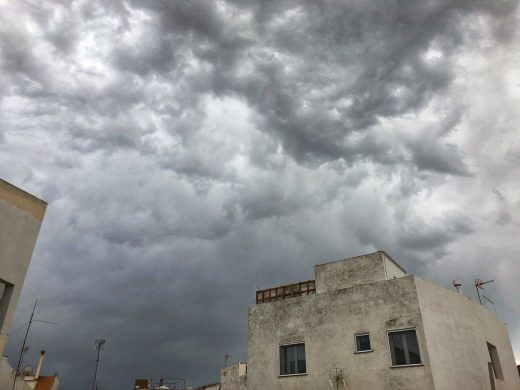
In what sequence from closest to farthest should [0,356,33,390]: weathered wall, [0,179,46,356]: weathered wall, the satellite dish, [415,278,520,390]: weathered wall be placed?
[0,179,46,356]: weathered wall, [415,278,520,390]: weathered wall, [0,356,33,390]: weathered wall, the satellite dish

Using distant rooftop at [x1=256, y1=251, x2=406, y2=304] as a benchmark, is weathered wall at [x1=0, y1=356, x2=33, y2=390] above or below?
below

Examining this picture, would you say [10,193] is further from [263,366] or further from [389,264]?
[389,264]

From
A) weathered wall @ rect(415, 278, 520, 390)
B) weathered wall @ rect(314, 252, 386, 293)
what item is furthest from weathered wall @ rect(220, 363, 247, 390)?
weathered wall @ rect(415, 278, 520, 390)

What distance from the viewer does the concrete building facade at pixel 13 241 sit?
612 inches

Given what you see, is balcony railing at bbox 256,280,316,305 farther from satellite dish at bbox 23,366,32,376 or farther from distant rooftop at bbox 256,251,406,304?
satellite dish at bbox 23,366,32,376

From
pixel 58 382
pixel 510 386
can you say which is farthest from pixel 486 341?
pixel 58 382

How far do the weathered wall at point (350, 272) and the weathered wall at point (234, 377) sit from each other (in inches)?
644

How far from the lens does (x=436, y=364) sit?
1977 centimetres

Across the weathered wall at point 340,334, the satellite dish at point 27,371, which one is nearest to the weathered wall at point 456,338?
the weathered wall at point 340,334

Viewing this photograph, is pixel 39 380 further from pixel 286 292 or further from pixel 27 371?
pixel 286 292

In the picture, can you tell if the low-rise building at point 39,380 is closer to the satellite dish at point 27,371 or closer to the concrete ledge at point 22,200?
the satellite dish at point 27,371

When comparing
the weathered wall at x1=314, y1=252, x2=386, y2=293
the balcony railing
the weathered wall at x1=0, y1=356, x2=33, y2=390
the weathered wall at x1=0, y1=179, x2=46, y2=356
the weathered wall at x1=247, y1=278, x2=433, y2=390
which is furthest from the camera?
the balcony railing

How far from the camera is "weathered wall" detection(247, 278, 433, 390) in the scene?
2064cm

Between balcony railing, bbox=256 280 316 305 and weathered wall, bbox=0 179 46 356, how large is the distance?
14270mm
